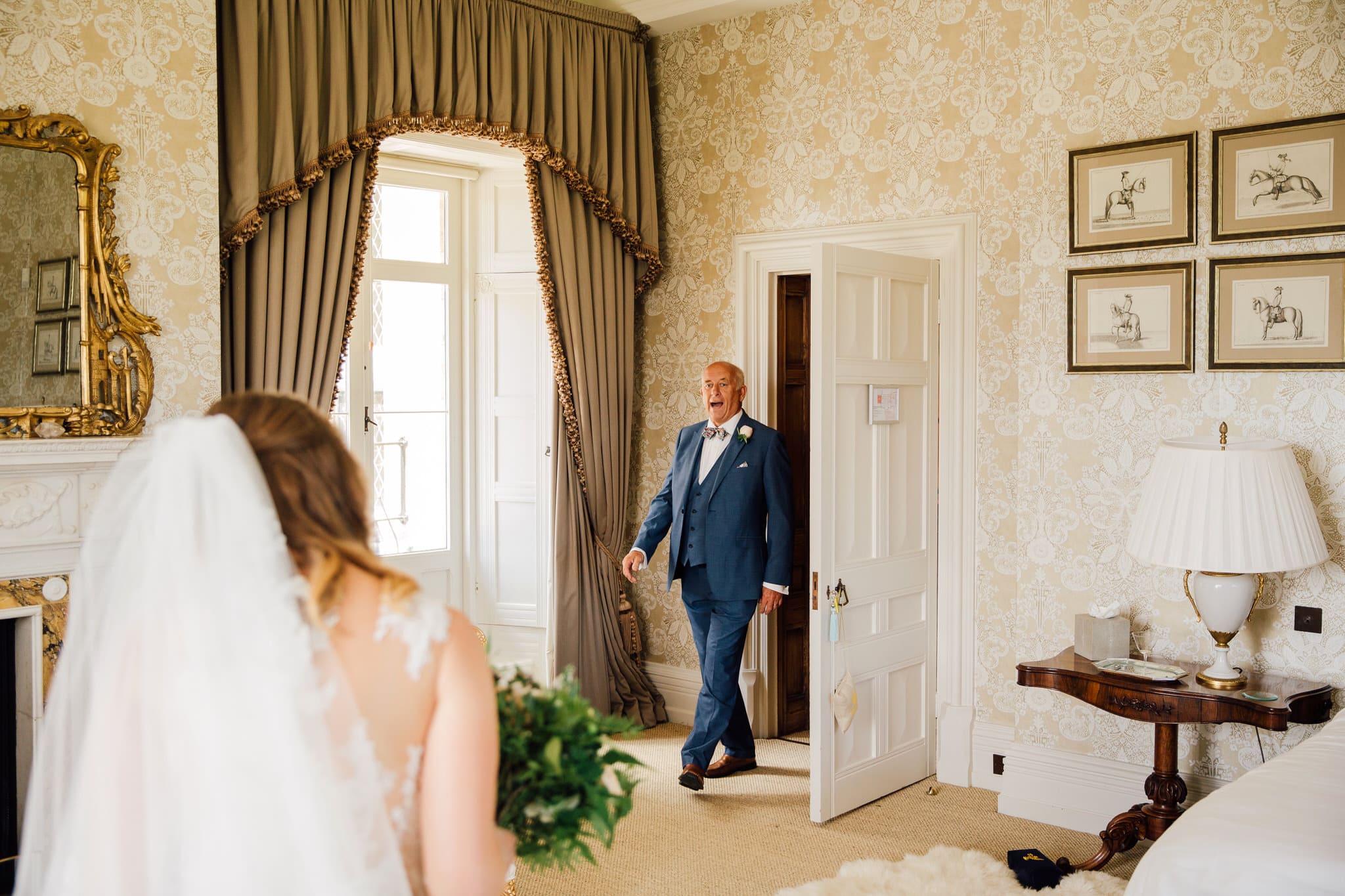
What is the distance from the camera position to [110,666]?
1.39 metres

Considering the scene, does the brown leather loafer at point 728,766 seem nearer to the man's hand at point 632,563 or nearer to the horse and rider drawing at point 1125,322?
the man's hand at point 632,563

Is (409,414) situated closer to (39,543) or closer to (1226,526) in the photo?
(39,543)

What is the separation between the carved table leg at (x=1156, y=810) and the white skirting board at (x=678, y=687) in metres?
2.07

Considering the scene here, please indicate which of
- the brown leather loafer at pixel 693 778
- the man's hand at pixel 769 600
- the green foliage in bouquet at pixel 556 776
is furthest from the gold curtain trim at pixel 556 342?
the green foliage in bouquet at pixel 556 776

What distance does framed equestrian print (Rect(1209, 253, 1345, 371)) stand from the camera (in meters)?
3.38

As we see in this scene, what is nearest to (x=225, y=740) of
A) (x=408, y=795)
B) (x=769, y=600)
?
(x=408, y=795)

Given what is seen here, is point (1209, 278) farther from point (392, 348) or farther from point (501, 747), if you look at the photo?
point (392, 348)

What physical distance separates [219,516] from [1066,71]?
3.51 meters

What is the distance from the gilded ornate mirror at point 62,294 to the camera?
10.2ft

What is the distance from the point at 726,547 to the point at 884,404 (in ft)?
2.74

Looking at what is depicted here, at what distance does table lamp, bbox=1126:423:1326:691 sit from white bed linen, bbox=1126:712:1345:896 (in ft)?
2.88

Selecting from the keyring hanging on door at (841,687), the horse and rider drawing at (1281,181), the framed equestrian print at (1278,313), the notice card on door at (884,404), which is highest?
the horse and rider drawing at (1281,181)

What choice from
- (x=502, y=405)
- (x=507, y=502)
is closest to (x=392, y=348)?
(x=502, y=405)

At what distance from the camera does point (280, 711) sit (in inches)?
54.9
